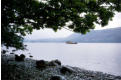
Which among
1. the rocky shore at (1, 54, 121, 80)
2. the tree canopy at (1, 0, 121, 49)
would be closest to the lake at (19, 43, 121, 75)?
the rocky shore at (1, 54, 121, 80)

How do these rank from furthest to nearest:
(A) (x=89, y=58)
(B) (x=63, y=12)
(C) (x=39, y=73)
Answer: (A) (x=89, y=58) < (C) (x=39, y=73) < (B) (x=63, y=12)

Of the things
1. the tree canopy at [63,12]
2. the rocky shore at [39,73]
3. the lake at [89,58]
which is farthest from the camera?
the lake at [89,58]

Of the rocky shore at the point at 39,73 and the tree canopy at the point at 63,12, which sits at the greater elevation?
the tree canopy at the point at 63,12

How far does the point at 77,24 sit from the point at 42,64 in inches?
199

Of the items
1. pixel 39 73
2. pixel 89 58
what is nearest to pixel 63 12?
pixel 39 73

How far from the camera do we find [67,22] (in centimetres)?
611

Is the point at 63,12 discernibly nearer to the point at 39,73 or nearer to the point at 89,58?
the point at 39,73

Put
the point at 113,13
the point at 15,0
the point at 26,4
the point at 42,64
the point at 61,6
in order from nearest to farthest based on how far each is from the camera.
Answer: the point at 15,0
the point at 26,4
the point at 61,6
the point at 113,13
the point at 42,64

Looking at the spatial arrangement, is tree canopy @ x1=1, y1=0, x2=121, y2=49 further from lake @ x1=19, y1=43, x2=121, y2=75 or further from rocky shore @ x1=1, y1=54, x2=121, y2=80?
lake @ x1=19, y1=43, x2=121, y2=75

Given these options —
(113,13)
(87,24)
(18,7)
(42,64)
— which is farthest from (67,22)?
(42,64)

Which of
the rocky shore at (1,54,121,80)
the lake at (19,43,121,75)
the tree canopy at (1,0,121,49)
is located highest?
the tree canopy at (1,0,121,49)

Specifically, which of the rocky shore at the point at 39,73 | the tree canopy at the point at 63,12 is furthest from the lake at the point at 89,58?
the tree canopy at the point at 63,12

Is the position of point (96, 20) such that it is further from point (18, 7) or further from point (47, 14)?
point (18, 7)

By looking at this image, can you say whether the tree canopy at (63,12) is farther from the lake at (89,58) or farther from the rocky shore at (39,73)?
the lake at (89,58)
